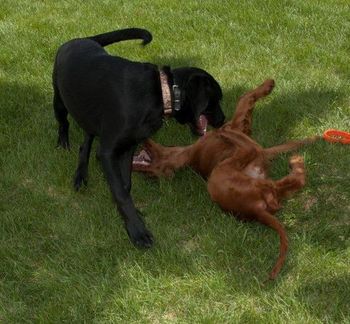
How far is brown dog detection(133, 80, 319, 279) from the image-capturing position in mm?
3771

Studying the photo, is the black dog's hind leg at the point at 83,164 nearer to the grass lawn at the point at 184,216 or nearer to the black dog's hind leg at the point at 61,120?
the grass lawn at the point at 184,216

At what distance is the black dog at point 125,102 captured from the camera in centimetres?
391

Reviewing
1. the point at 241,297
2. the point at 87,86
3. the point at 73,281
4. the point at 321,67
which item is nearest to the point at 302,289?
the point at 241,297

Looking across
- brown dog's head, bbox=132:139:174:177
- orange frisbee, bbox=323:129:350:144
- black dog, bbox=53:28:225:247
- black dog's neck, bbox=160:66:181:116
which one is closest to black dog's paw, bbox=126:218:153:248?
black dog, bbox=53:28:225:247

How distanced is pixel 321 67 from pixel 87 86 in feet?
9.55

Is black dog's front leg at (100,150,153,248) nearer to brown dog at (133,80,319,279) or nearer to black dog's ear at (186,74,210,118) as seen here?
brown dog at (133,80,319,279)

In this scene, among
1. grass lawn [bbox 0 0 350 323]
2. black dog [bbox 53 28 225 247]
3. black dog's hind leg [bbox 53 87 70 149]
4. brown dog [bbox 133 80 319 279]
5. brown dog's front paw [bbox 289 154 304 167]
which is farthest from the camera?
black dog's hind leg [bbox 53 87 70 149]

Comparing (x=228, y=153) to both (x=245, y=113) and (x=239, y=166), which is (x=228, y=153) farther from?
(x=245, y=113)

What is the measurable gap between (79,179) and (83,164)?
0.14 m

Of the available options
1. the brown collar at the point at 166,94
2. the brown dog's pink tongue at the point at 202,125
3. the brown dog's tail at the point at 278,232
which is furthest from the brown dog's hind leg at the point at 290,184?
the brown collar at the point at 166,94

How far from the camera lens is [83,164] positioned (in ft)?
15.0

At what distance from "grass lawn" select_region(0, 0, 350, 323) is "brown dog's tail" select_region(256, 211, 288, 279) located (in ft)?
0.32

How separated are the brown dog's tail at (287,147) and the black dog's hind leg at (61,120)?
1.78 m

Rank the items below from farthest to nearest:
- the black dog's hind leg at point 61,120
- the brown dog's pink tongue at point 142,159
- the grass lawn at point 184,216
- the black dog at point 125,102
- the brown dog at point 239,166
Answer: the black dog's hind leg at point 61,120 < the brown dog's pink tongue at point 142,159 < the black dog at point 125,102 < the brown dog at point 239,166 < the grass lawn at point 184,216
